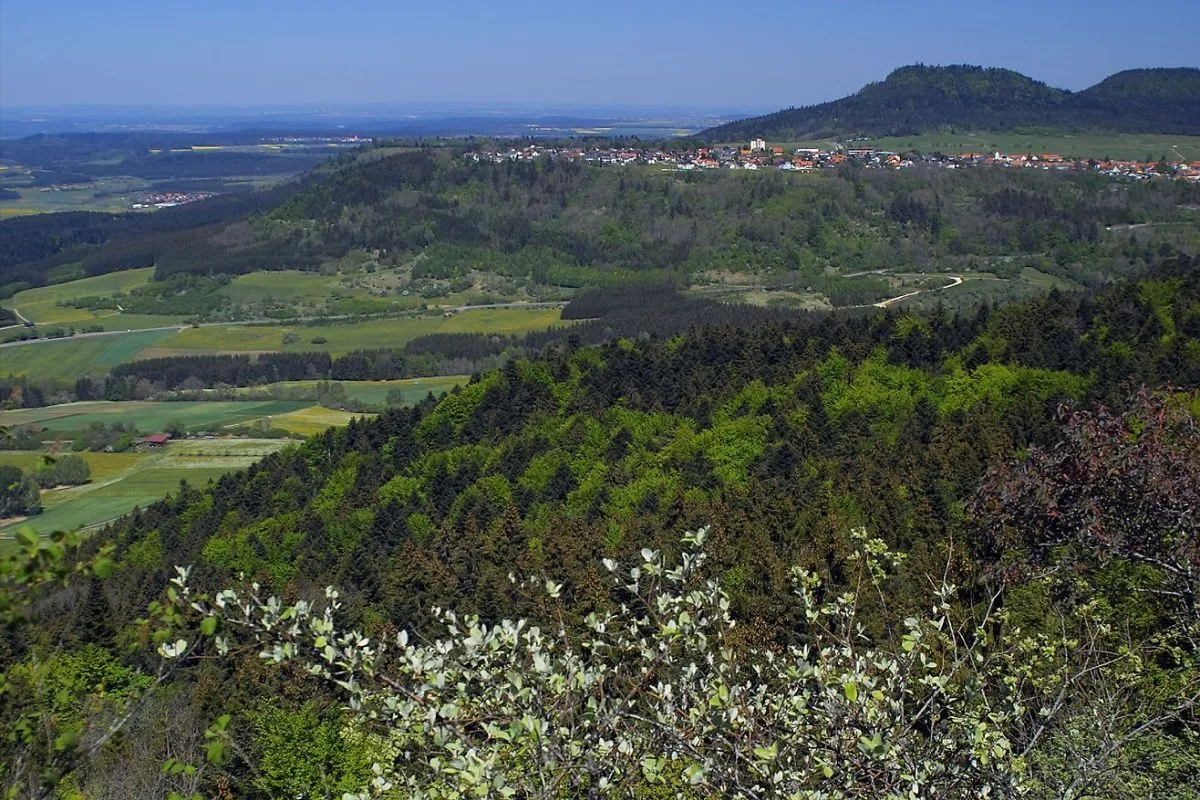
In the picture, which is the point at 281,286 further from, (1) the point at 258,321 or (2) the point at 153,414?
(2) the point at 153,414

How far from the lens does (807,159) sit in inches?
7185

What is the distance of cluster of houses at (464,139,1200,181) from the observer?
160 meters

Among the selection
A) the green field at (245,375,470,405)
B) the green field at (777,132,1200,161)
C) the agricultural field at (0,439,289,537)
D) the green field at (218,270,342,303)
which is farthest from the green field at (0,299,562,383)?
the green field at (777,132,1200,161)

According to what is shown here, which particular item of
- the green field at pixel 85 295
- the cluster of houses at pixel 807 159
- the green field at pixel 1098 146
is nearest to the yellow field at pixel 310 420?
the green field at pixel 85 295

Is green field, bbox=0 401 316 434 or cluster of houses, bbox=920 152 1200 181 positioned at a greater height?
cluster of houses, bbox=920 152 1200 181

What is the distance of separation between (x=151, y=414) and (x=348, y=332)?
1245 inches

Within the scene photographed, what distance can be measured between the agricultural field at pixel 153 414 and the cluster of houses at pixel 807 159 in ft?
328

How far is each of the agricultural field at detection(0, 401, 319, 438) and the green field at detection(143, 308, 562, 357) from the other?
54.6ft

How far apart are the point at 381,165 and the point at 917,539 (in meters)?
159

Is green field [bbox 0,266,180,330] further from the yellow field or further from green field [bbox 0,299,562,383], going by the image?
the yellow field

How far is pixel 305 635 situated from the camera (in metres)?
6.57

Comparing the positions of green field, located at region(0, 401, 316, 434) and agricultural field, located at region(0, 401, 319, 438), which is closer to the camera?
agricultural field, located at region(0, 401, 319, 438)

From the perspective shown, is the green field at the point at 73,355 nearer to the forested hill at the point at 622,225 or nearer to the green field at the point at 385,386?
the green field at the point at 385,386

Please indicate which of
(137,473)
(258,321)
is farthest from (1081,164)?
(137,473)
